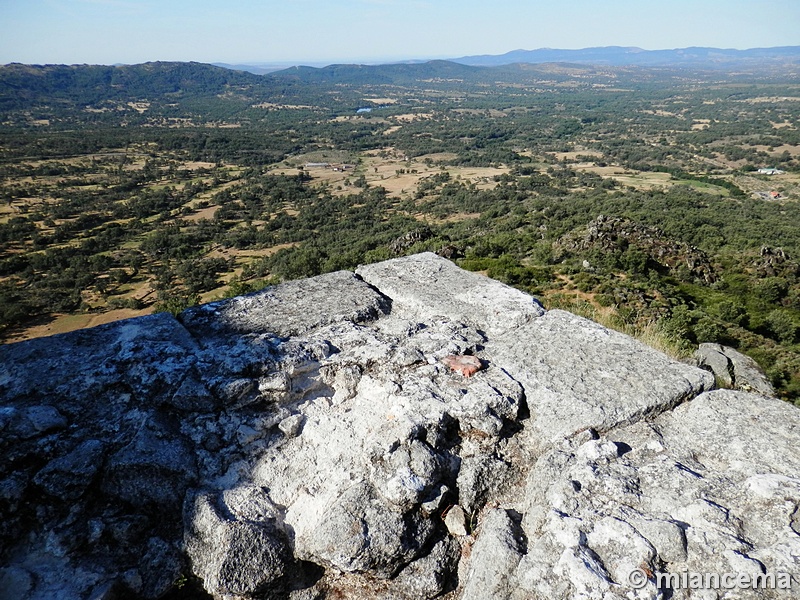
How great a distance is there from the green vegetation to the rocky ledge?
237cm

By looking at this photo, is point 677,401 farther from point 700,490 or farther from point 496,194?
point 496,194

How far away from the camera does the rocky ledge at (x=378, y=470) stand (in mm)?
2768

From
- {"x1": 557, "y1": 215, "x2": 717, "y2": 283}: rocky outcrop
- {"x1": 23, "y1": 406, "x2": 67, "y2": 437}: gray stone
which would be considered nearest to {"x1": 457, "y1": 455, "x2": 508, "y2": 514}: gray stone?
{"x1": 23, "y1": 406, "x2": 67, "y2": 437}: gray stone

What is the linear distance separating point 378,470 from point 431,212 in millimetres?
→ 53481

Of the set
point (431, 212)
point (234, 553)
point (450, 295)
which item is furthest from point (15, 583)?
point (431, 212)

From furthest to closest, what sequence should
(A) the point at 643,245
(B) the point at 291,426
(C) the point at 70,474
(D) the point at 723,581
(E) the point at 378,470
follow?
(A) the point at 643,245, (B) the point at 291,426, (E) the point at 378,470, (C) the point at 70,474, (D) the point at 723,581

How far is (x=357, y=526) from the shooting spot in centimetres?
292

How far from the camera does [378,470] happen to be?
3.20 meters

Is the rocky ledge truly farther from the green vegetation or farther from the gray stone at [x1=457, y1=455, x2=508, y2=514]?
the green vegetation

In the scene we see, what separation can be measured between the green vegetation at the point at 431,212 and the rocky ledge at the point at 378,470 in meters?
2.37

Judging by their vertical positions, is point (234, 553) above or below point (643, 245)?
above

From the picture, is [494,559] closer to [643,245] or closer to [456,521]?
[456,521]

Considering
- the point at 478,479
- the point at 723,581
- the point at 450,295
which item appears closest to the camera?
the point at 723,581

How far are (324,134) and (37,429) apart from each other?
133486 mm
